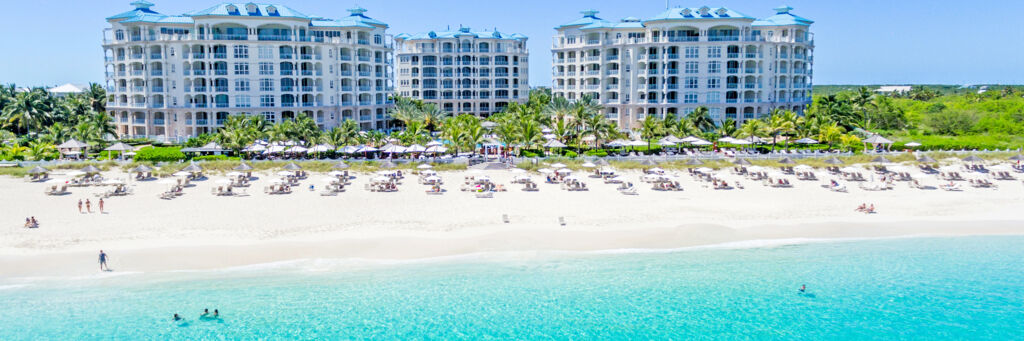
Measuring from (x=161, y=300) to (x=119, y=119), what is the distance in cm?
5886

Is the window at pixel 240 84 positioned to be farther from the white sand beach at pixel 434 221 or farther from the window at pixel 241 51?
the white sand beach at pixel 434 221

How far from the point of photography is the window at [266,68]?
243ft

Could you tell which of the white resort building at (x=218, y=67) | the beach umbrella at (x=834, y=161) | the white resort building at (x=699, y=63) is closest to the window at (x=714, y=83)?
the white resort building at (x=699, y=63)

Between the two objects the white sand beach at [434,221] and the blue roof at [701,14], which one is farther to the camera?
the blue roof at [701,14]

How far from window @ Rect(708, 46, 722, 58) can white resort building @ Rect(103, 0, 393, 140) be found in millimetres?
36252

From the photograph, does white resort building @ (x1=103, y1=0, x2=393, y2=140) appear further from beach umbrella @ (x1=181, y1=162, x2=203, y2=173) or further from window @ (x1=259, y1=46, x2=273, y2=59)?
beach umbrella @ (x1=181, y1=162, x2=203, y2=173)

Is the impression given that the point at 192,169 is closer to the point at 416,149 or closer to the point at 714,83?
the point at 416,149

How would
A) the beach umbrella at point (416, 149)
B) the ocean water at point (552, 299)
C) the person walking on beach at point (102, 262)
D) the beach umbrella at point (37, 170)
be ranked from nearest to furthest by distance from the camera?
the ocean water at point (552, 299), the person walking on beach at point (102, 262), the beach umbrella at point (37, 170), the beach umbrella at point (416, 149)

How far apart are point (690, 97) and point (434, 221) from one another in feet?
172

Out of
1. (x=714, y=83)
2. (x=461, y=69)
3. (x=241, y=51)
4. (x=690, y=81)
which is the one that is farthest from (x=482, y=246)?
(x=461, y=69)

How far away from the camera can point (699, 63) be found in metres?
82.3

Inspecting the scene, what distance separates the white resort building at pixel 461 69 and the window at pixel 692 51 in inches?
1219

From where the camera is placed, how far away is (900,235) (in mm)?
36188

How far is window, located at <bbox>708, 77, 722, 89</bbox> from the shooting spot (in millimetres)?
82688
